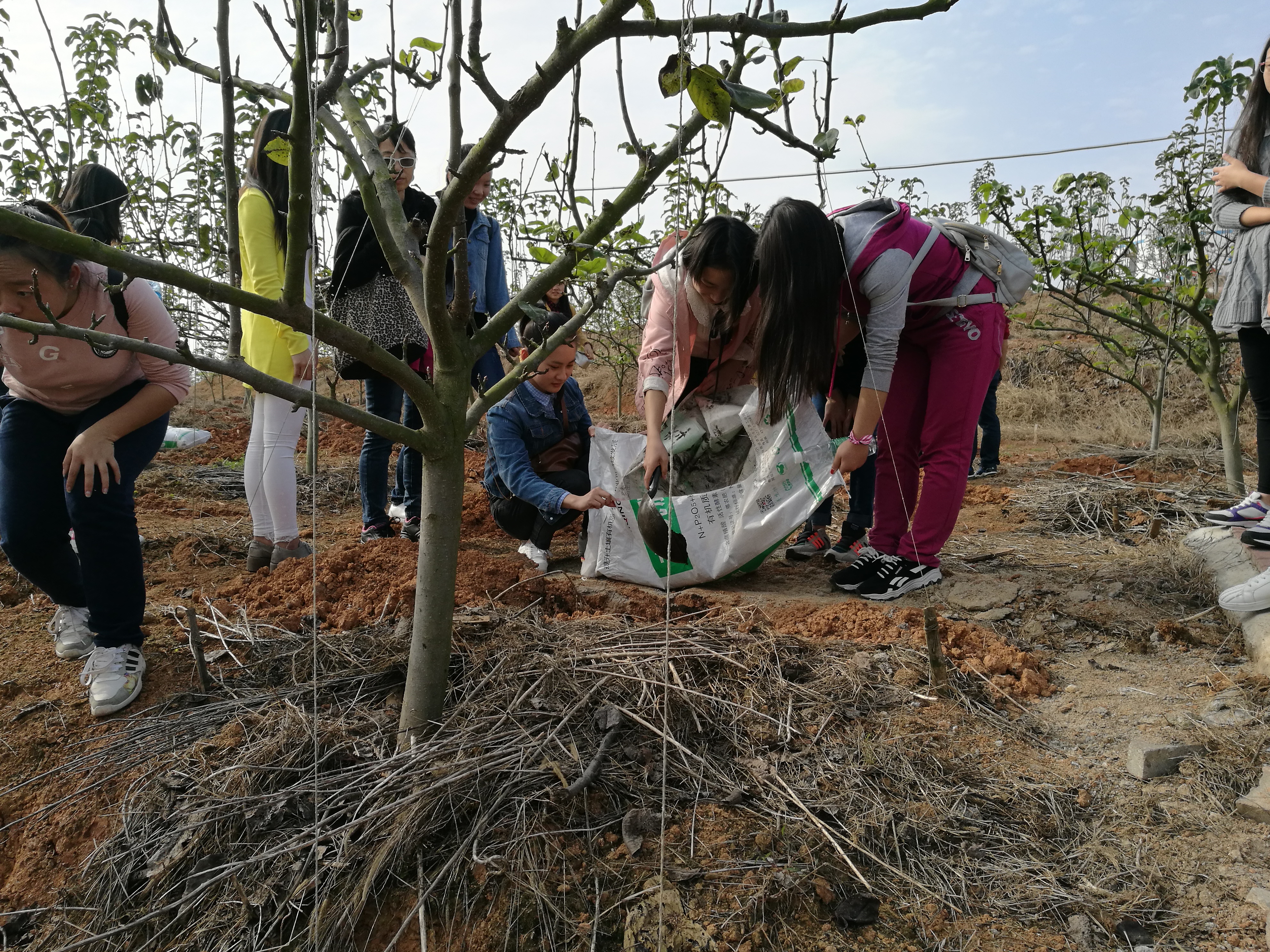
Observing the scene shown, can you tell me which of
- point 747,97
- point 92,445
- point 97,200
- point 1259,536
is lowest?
point 1259,536

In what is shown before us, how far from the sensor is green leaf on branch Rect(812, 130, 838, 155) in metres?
1.12

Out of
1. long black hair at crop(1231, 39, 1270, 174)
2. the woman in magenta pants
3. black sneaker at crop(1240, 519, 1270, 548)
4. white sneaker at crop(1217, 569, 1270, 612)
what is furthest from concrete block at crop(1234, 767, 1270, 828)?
long black hair at crop(1231, 39, 1270, 174)

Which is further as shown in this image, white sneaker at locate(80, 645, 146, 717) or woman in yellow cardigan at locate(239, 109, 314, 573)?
woman in yellow cardigan at locate(239, 109, 314, 573)

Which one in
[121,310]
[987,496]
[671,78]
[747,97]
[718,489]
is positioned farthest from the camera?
[987,496]

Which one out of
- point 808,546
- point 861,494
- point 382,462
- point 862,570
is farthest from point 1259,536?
point 382,462

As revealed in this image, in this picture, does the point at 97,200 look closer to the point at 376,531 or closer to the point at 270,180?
the point at 270,180

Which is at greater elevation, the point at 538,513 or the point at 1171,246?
the point at 1171,246

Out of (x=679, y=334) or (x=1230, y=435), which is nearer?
(x=679, y=334)

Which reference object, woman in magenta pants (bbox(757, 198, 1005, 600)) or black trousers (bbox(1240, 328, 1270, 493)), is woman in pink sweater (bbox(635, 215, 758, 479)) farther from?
black trousers (bbox(1240, 328, 1270, 493))

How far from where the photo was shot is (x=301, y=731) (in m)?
1.67

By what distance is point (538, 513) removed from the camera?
323 cm

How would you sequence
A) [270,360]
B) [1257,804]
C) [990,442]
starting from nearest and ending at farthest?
[1257,804] → [270,360] → [990,442]

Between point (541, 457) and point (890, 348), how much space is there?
1.48 metres

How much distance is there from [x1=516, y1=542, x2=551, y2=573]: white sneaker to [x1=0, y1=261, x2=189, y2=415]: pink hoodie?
143 cm
